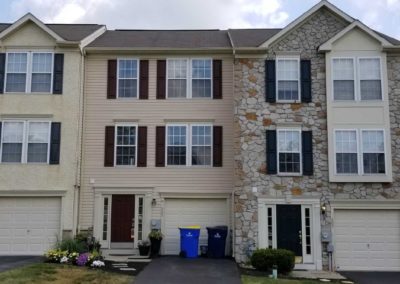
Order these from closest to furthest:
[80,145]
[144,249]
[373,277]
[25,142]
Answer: [373,277], [144,249], [25,142], [80,145]

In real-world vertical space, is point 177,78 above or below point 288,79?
above

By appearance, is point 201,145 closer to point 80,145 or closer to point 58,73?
point 80,145

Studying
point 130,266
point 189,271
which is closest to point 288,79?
point 189,271

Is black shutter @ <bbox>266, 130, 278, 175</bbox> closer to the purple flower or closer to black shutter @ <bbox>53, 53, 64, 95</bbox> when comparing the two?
the purple flower

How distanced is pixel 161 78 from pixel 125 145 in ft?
9.90

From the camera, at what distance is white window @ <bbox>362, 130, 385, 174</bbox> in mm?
16406

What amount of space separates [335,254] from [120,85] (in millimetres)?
10344

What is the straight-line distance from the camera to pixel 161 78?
59.9 feet

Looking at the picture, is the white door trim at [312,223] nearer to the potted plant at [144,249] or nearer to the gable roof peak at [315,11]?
the potted plant at [144,249]

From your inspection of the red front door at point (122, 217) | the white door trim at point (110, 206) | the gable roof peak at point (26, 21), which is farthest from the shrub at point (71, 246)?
the gable roof peak at point (26, 21)

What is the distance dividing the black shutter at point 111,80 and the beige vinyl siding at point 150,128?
0.16 m

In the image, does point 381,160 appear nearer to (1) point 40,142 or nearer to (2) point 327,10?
(2) point 327,10

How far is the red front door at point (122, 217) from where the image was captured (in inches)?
689

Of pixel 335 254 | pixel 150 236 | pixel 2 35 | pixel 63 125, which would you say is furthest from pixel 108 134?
pixel 335 254
